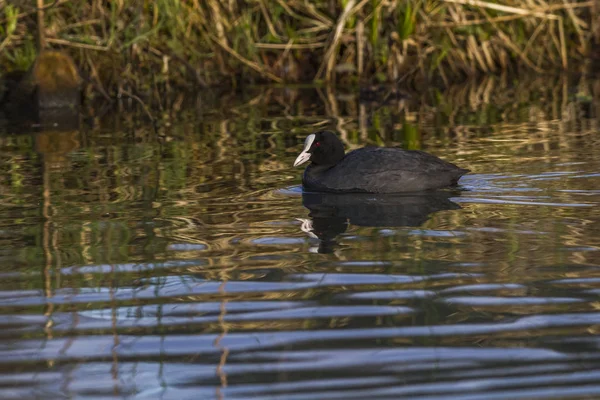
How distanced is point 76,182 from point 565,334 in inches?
191

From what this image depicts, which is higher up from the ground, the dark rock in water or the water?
the dark rock in water

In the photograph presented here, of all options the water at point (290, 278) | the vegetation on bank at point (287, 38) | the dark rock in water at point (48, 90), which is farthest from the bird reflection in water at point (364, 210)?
the vegetation on bank at point (287, 38)

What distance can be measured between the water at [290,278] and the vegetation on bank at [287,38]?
4520 millimetres

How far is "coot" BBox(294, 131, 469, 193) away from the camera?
691 centimetres

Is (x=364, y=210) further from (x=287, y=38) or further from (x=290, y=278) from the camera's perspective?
(x=287, y=38)

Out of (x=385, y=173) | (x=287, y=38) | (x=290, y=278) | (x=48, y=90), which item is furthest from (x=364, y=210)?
(x=287, y=38)

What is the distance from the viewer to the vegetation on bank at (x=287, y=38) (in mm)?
A: 13602

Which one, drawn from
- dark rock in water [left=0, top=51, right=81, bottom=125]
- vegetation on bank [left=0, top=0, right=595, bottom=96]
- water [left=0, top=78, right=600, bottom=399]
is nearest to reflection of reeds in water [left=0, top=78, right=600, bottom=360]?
water [left=0, top=78, right=600, bottom=399]

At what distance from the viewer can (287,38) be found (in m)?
15.1

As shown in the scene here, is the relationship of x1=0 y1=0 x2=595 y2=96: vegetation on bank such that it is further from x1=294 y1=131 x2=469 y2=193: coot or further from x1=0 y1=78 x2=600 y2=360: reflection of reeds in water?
x1=294 y1=131 x2=469 y2=193: coot

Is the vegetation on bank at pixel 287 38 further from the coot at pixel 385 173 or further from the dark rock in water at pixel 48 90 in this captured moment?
the coot at pixel 385 173

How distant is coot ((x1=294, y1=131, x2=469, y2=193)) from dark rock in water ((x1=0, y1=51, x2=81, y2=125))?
6187mm

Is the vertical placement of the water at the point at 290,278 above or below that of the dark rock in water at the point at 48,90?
below

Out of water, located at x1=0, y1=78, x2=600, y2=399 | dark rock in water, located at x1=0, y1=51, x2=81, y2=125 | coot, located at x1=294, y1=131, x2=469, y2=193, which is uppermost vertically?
dark rock in water, located at x1=0, y1=51, x2=81, y2=125
